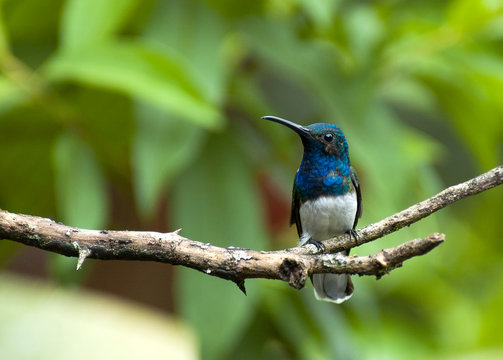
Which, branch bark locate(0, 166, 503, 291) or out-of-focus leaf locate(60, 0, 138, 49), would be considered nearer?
branch bark locate(0, 166, 503, 291)

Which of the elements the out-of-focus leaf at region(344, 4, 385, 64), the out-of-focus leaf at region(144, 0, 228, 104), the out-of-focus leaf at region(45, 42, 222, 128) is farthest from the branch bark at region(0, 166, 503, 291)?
the out-of-focus leaf at region(344, 4, 385, 64)

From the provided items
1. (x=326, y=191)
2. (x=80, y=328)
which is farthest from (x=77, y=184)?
(x=80, y=328)

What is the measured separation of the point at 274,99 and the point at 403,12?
616mm

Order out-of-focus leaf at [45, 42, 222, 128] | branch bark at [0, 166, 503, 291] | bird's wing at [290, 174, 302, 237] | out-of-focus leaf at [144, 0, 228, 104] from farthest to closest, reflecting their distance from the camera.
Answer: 1. out-of-focus leaf at [144, 0, 228, 104]
2. out-of-focus leaf at [45, 42, 222, 128]
3. bird's wing at [290, 174, 302, 237]
4. branch bark at [0, 166, 503, 291]

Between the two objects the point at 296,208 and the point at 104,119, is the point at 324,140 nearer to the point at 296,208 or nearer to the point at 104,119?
the point at 296,208

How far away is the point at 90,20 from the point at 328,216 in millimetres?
712

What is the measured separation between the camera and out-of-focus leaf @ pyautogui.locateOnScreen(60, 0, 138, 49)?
1.40 m

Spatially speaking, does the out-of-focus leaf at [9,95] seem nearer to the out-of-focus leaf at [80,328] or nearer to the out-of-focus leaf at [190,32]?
the out-of-focus leaf at [190,32]

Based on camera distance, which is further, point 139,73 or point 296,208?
point 139,73

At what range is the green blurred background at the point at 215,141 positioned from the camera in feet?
4.81

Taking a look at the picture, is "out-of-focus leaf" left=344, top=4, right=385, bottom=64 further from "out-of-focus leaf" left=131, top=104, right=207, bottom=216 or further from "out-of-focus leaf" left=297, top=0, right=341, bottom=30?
"out-of-focus leaf" left=131, top=104, right=207, bottom=216

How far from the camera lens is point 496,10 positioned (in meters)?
1.58

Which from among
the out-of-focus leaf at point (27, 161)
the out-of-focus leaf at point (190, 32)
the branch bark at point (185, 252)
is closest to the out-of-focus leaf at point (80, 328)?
the out-of-focus leaf at point (27, 161)

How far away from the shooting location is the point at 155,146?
144 cm
